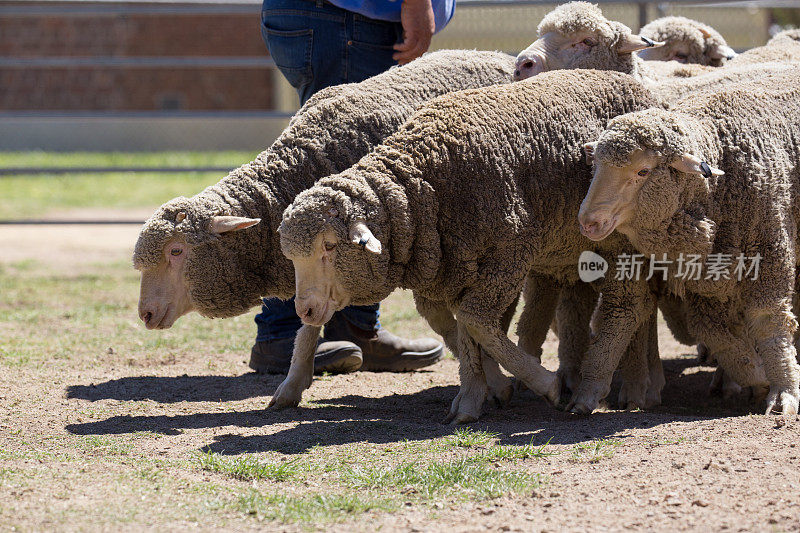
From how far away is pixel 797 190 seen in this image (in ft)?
15.1

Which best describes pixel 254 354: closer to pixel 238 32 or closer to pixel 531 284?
pixel 531 284

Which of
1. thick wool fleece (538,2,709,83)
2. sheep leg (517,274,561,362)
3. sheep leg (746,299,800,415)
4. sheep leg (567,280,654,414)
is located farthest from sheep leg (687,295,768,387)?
thick wool fleece (538,2,709,83)

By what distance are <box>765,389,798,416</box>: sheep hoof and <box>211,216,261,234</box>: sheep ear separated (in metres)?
2.37

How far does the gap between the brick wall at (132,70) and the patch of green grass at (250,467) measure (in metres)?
15.2

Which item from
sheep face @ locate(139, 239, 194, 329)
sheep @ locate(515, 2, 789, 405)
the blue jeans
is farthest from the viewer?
the blue jeans

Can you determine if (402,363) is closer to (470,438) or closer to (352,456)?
(470,438)

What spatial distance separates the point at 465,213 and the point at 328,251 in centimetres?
61

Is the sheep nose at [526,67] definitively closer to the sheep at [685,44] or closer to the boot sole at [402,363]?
the sheep at [685,44]

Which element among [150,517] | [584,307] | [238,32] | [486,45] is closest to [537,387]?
[584,307]

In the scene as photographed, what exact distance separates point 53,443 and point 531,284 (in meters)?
2.53

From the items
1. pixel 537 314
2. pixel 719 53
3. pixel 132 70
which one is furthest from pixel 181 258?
pixel 132 70

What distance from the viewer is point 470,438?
13.3 ft

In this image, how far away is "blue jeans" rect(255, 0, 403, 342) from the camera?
540 cm

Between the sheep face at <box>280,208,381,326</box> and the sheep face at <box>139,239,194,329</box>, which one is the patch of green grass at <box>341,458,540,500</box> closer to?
the sheep face at <box>280,208,381,326</box>
